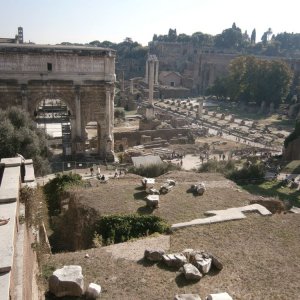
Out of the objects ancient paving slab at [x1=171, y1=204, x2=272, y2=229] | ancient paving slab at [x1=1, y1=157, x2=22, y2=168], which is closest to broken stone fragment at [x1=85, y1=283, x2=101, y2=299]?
ancient paving slab at [x1=171, y1=204, x2=272, y2=229]

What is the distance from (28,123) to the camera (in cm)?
1814

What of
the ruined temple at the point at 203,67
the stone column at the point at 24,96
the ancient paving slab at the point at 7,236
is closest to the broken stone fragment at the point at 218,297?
the ancient paving slab at the point at 7,236

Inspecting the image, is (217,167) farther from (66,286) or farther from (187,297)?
(66,286)

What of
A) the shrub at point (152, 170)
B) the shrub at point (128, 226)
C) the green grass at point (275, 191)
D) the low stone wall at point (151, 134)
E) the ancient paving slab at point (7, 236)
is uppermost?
the ancient paving slab at point (7, 236)

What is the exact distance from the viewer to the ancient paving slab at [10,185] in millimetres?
6801

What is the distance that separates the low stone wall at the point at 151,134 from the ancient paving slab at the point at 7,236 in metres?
25.7

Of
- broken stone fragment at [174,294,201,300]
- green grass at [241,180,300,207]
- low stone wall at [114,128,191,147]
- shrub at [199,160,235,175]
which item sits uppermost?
broken stone fragment at [174,294,201,300]

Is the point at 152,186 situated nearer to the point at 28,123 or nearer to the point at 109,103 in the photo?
the point at 28,123

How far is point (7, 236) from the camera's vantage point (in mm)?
5324

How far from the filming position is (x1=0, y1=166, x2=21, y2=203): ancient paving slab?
6.80 m

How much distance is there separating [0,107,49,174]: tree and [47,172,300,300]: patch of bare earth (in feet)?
17.2

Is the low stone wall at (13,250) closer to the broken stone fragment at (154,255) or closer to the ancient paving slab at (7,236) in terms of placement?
the ancient paving slab at (7,236)

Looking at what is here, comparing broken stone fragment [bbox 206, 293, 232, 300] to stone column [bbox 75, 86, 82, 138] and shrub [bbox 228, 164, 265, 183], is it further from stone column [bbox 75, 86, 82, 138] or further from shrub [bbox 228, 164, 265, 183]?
stone column [bbox 75, 86, 82, 138]

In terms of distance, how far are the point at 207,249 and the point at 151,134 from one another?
26057 mm
